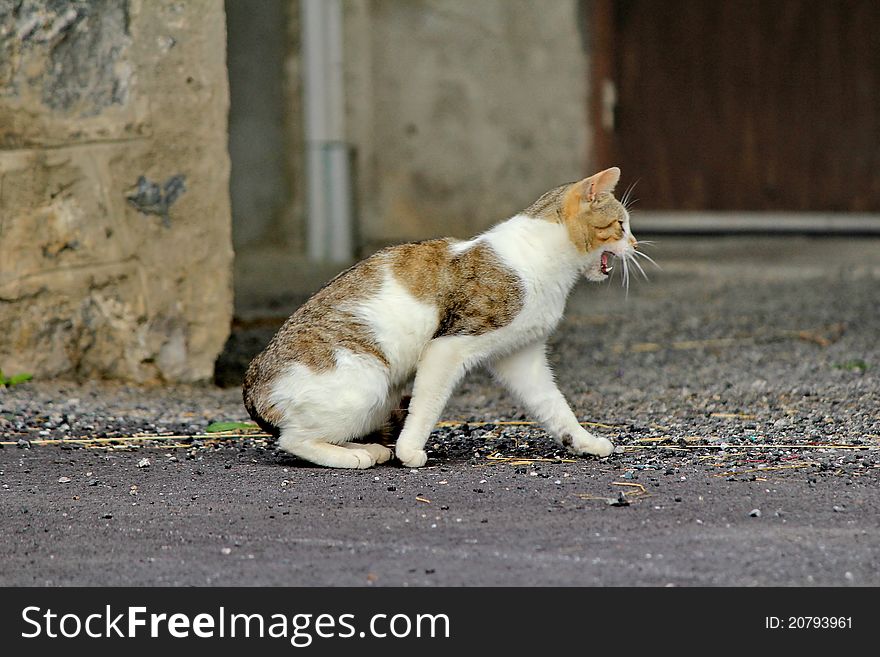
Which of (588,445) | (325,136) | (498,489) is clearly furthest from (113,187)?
(325,136)

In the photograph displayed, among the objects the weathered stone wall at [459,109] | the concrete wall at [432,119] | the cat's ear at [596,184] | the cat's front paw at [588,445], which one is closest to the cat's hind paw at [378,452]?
the cat's front paw at [588,445]

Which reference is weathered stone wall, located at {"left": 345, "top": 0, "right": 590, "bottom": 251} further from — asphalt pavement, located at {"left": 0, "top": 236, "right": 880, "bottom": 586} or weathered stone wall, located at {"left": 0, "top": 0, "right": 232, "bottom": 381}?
weathered stone wall, located at {"left": 0, "top": 0, "right": 232, "bottom": 381}

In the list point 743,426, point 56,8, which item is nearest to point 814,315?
point 743,426

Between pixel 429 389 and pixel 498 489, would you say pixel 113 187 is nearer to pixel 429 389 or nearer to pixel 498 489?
pixel 429 389

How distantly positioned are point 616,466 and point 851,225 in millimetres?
7388

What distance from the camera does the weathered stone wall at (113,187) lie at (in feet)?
20.0

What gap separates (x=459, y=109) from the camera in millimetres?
11117

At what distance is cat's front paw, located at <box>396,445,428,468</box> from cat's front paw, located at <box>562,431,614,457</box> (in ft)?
1.75

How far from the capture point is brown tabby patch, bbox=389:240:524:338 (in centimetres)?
457

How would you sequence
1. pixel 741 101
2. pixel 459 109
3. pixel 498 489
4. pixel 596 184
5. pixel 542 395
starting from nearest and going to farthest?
pixel 498 489 → pixel 596 184 → pixel 542 395 → pixel 459 109 → pixel 741 101

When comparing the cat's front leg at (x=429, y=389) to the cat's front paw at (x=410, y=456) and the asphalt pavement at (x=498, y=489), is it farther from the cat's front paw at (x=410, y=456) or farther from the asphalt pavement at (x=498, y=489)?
the asphalt pavement at (x=498, y=489)

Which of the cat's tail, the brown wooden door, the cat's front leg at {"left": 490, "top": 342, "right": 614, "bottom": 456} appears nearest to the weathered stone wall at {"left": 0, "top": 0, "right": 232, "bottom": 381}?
the cat's tail

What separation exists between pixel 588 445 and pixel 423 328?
0.72m

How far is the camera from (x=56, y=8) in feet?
20.0
